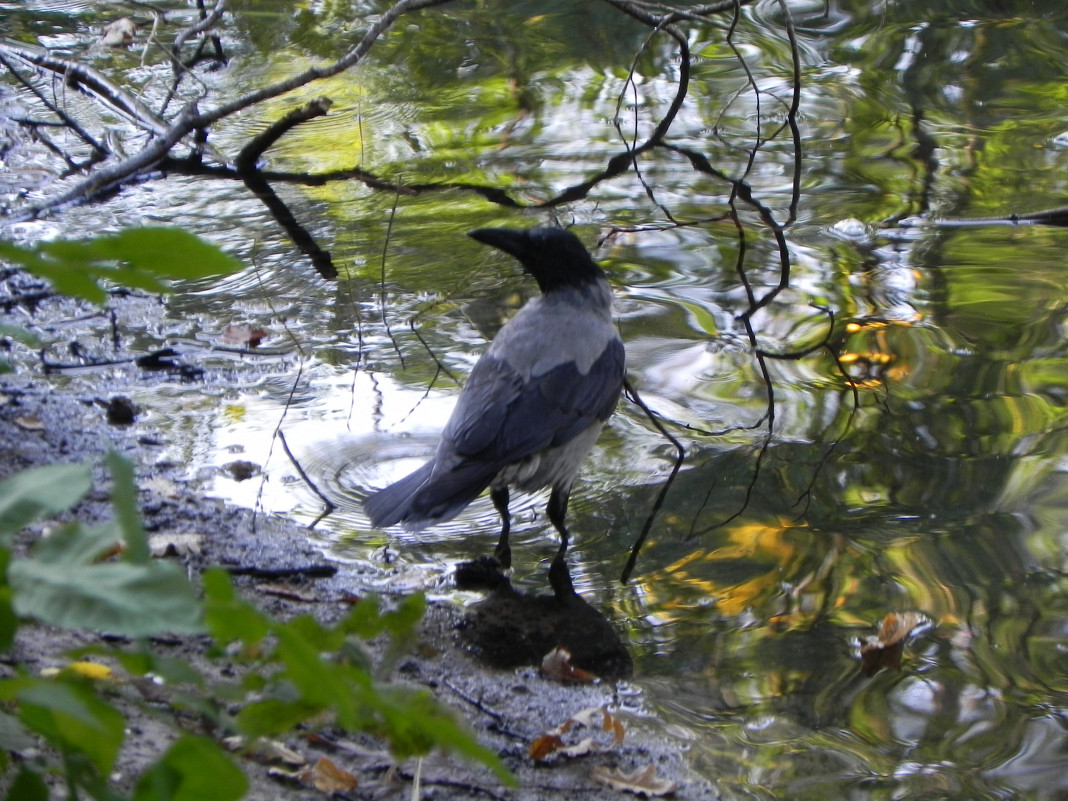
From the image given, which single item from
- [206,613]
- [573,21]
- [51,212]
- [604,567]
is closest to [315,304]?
[51,212]

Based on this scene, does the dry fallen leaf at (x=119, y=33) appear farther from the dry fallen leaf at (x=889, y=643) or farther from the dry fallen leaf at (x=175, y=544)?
the dry fallen leaf at (x=889, y=643)

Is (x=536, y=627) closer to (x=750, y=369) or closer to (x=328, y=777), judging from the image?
(x=328, y=777)

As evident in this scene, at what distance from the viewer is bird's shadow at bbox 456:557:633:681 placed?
3723 mm

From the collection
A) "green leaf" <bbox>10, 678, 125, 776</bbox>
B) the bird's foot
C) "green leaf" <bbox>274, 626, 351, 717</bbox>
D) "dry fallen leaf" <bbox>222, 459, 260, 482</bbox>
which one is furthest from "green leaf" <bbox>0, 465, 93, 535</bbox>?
"dry fallen leaf" <bbox>222, 459, 260, 482</bbox>

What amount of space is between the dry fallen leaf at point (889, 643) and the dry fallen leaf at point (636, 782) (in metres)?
0.97

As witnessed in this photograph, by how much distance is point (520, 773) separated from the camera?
115 inches

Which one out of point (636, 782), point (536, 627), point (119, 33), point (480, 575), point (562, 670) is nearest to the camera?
point (636, 782)

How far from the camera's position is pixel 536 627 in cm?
389

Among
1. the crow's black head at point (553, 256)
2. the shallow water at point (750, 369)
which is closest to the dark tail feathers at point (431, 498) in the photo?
the shallow water at point (750, 369)

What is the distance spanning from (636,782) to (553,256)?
2.51 meters

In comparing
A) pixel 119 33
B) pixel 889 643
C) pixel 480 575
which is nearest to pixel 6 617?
pixel 480 575

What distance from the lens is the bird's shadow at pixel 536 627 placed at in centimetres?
372

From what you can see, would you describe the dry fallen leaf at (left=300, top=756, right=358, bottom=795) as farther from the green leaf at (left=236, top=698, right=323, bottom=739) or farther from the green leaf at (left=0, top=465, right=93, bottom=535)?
the green leaf at (left=0, top=465, right=93, bottom=535)

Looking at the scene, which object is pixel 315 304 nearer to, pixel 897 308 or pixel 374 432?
pixel 374 432
